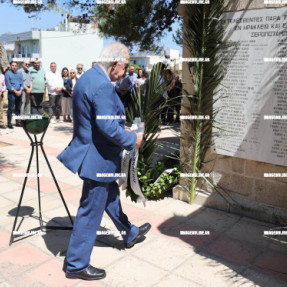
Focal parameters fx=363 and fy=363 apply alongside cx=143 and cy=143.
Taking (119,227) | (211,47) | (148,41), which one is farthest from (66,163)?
(148,41)

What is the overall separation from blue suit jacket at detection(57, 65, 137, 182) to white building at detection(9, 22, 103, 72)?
57301mm

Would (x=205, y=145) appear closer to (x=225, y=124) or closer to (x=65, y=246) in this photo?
(x=225, y=124)

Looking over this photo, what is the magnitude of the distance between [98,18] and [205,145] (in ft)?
23.6

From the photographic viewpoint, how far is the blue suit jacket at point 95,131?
2.82 m

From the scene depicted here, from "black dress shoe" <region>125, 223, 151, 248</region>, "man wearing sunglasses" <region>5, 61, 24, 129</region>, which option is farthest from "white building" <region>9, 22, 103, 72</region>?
"black dress shoe" <region>125, 223, 151, 248</region>

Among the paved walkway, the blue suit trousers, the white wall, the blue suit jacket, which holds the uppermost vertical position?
the white wall

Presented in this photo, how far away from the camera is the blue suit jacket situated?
282 cm

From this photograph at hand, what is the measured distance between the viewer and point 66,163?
300 cm

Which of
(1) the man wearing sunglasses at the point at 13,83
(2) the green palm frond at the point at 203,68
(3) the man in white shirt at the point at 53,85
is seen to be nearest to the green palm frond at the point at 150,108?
(2) the green palm frond at the point at 203,68

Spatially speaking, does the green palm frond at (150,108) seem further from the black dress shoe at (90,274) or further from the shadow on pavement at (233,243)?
the black dress shoe at (90,274)

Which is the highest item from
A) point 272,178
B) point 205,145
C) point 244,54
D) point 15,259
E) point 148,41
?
point 148,41

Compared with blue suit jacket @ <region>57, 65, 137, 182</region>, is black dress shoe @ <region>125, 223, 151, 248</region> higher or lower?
lower

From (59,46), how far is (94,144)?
200 feet

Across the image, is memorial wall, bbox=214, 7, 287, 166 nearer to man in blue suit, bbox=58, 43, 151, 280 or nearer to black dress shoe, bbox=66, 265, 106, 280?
man in blue suit, bbox=58, 43, 151, 280
